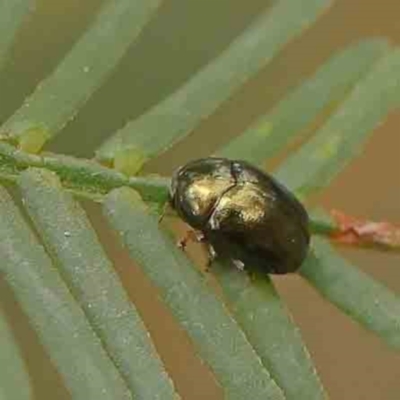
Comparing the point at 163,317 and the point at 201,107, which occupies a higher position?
the point at 201,107

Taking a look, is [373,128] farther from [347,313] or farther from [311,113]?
[347,313]

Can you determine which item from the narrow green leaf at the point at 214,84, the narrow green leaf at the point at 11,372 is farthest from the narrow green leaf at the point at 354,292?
the narrow green leaf at the point at 11,372

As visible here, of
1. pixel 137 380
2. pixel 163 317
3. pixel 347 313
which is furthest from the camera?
pixel 163 317

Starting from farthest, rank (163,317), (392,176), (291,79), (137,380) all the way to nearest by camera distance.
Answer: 1. (392,176)
2. (291,79)
3. (163,317)
4. (137,380)

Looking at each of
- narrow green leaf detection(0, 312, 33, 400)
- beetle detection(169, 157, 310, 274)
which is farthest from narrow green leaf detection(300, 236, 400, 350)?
narrow green leaf detection(0, 312, 33, 400)

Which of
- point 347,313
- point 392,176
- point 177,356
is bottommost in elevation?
point 177,356

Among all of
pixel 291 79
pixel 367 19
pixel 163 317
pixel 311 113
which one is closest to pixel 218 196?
pixel 311 113

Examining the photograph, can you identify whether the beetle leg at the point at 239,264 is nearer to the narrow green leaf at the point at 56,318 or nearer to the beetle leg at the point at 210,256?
the beetle leg at the point at 210,256
